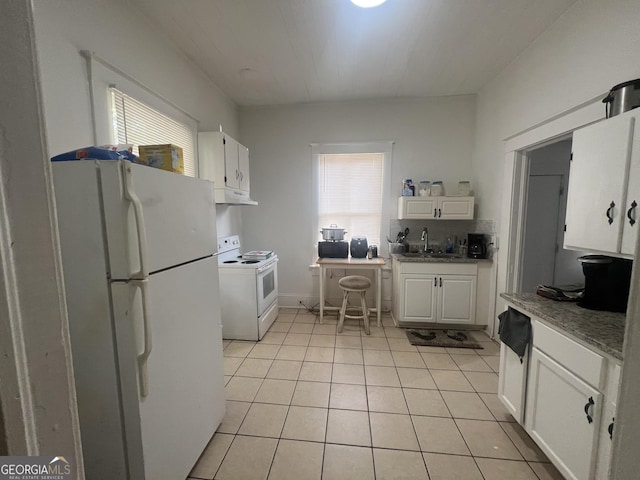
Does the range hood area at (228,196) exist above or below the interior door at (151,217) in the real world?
above

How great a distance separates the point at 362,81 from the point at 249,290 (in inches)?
104

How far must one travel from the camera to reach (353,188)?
145 inches

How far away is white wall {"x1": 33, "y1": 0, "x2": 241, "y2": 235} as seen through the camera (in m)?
1.34

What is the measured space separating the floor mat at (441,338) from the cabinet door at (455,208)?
1371 mm

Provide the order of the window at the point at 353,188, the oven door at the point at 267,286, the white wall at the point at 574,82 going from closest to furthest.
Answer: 1. the white wall at the point at 574,82
2. the oven door at the point at 267,286
3. the window at the point at 353,188

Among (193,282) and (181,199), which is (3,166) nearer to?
(181,199)

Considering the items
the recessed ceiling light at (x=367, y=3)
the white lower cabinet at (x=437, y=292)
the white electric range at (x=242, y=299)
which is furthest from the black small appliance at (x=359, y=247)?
the recessed ceiling light at (x=367, y=3)

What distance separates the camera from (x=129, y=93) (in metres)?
1.81

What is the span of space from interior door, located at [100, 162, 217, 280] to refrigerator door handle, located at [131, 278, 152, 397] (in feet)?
0.23

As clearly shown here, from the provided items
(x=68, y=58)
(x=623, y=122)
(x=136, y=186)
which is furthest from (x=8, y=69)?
(x=623, y=122)

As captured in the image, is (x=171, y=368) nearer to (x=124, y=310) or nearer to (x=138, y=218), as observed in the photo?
(x=124, y=310)

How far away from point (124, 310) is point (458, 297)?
3.12 meters

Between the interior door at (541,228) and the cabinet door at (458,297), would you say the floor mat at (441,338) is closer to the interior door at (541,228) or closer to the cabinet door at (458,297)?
the cabinet door at (458,297)

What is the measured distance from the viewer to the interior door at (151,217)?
39.0 inches
